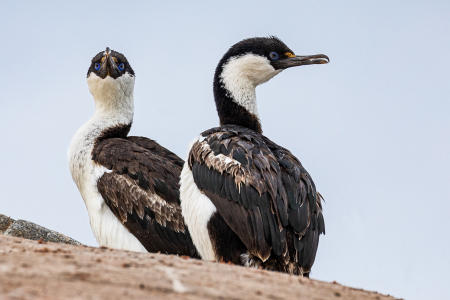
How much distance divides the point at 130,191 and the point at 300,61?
3.30 metres

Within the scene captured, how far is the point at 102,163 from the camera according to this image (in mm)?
11398

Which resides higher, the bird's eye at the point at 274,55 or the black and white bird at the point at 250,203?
the bird's eye at the point at 274,55

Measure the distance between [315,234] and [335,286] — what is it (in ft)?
5.79

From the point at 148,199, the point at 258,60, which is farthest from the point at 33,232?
the point at 258,60

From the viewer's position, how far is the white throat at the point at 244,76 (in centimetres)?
1128

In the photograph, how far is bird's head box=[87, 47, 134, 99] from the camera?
1287 centimetres

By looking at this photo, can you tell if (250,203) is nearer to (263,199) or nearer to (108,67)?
(263,199)

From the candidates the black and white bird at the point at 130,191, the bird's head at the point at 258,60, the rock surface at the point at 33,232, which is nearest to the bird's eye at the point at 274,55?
the bird's head at the point at 258,60

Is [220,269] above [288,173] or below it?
below

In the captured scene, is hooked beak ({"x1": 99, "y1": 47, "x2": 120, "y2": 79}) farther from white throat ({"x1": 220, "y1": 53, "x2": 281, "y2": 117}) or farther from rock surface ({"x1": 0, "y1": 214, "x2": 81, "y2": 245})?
rock surface ({"x1": 0, "y1": 214, "x2": 81, "y2": 245})

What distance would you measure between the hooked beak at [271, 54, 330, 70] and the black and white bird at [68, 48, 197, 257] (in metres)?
2.08

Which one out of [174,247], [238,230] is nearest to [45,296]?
[238,230]

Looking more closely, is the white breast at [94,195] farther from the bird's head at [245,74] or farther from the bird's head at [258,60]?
the bird's head at [258,60]

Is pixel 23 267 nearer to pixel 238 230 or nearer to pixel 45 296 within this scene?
pixel 45 296
